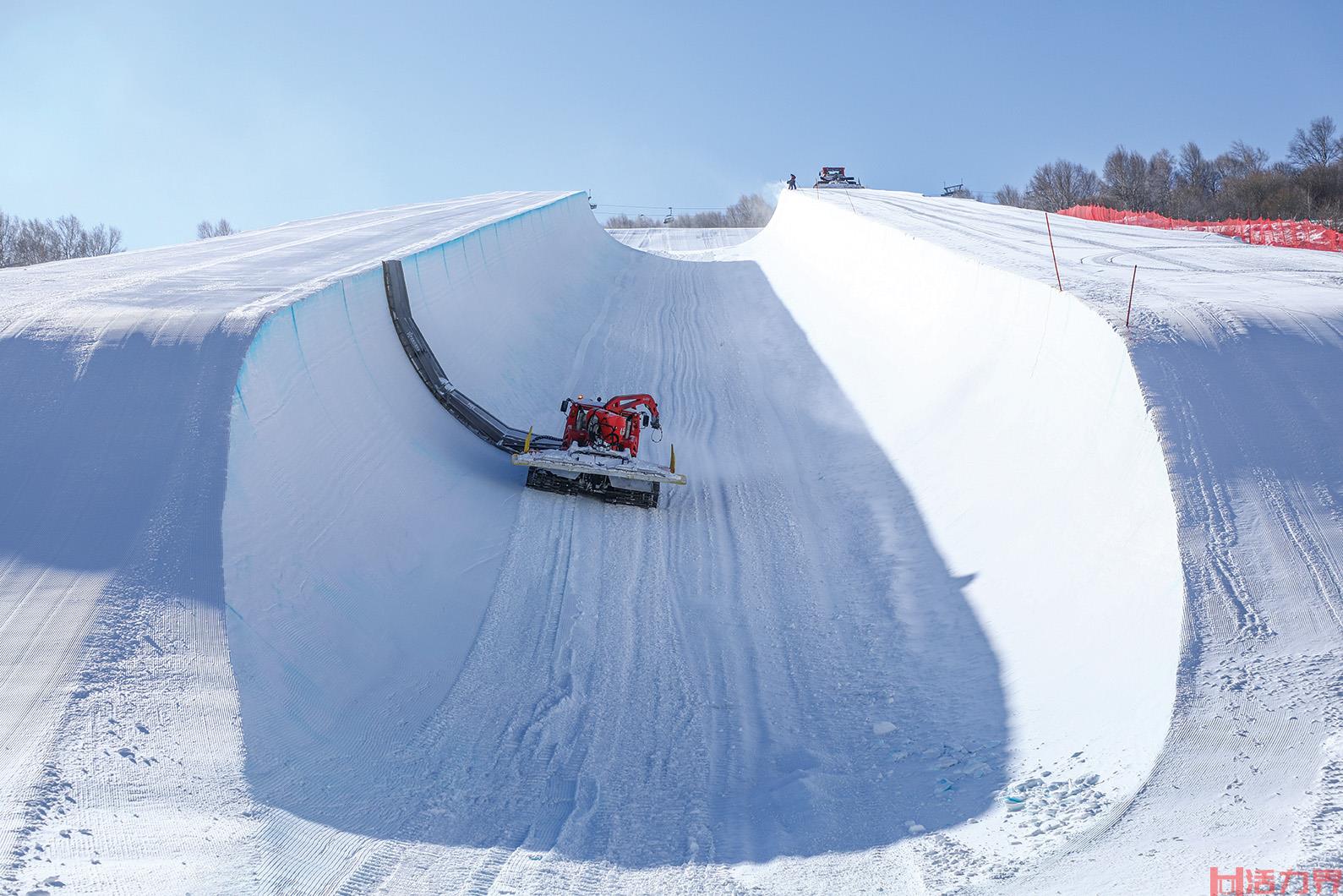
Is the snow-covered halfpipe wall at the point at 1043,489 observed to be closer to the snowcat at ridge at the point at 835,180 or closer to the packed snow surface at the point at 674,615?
the packed snow surface at the point at 674,615

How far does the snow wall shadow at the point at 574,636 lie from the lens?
18.7ft

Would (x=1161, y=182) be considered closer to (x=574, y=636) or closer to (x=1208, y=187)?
(x=1208, y=187)

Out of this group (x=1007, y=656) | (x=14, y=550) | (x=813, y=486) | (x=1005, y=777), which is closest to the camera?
(x=1005, y=777)

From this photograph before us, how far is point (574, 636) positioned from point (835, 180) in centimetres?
3945

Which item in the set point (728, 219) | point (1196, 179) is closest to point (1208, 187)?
point (1196, 179)

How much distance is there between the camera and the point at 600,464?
10.9m

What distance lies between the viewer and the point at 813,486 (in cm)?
1173

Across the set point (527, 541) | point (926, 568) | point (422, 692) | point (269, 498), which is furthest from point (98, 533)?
point (926, 568)

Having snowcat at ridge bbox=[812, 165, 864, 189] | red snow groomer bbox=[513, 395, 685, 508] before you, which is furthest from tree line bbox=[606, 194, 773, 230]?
red snow groomer bbox=[513, 395, 685, 508]

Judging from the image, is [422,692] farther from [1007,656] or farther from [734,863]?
[1007,656]

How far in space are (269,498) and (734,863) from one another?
496 cm

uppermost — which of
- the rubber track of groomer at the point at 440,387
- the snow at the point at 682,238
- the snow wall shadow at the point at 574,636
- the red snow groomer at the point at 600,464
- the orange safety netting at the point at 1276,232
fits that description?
the snow at the point at 682,238

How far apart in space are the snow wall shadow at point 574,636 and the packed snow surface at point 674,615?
4 centimetres

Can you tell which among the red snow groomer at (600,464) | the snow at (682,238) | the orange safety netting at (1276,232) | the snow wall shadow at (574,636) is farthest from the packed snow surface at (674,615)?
the snow at (682,238)
